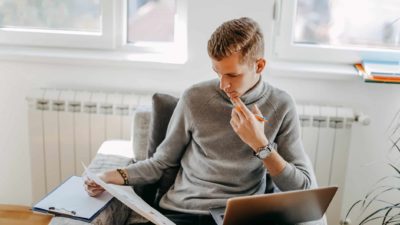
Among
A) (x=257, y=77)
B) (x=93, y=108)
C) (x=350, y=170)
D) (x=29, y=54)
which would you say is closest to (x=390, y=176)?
Result: (x=350, y=170)

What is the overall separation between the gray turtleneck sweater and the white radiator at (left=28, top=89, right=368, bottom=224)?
57 cm

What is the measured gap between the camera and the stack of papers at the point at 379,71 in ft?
7.23

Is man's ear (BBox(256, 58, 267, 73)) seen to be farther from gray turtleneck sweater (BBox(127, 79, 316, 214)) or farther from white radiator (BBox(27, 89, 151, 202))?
white radiator (BBox(27, 89, 151, 202))

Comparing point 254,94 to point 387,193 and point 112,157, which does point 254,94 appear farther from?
point 387,193

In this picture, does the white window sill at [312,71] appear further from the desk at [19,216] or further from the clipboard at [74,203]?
the desk at [19,216]

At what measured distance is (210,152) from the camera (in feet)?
5.71

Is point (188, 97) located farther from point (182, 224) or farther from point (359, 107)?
point (359, 107)

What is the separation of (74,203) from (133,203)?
0.71ft

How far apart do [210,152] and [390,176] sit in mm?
1094

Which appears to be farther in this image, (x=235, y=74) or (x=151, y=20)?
(x=151, y=20)

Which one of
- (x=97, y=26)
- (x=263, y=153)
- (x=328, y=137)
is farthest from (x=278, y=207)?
(x=97, y=26)

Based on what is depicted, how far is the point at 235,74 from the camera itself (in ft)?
5.24

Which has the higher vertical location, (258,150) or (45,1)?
(45,1)

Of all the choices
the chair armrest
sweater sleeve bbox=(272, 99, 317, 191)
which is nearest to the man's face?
sweater sleeve bbox=(272, 99, 317, 191)
